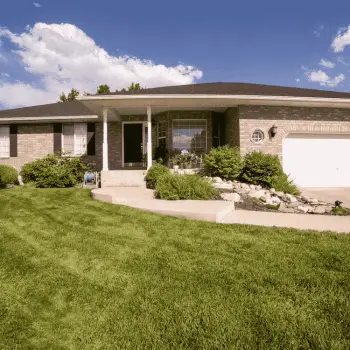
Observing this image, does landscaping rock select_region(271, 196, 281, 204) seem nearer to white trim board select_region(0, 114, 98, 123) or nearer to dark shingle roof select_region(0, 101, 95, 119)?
white trim board select_region(0, 114, 98, 123)

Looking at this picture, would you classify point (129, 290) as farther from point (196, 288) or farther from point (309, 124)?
point (309, 124)

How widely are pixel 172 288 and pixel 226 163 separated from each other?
748 centimetres

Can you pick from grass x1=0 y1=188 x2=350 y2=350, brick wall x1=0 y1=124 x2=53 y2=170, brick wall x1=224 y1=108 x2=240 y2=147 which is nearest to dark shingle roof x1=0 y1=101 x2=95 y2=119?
brick wall x1=0 y1=124 x2=53 y2=170

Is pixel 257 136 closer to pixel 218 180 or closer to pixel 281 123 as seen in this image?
pixel 281 123

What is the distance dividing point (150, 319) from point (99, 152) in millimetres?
12424

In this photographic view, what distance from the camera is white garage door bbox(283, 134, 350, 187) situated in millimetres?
10953

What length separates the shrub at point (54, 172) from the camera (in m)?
10.2

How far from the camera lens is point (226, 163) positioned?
961 cm

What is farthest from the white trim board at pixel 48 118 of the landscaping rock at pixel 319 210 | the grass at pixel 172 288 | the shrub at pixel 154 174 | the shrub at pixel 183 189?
the landscaping rock at pixel 319 210

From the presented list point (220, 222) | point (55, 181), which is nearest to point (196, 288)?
point (220, 222)

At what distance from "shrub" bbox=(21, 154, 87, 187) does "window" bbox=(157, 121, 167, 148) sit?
3.90 metres

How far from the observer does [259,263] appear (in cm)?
312

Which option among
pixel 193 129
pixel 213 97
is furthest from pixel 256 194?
pixel 193 129

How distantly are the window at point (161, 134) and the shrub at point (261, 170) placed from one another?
4586mm
